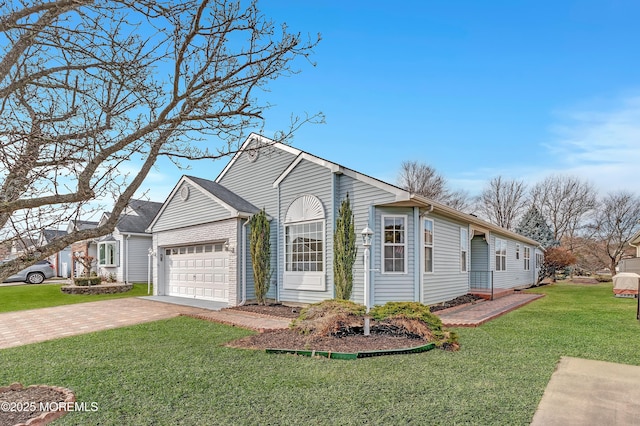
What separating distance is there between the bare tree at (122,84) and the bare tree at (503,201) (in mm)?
39869

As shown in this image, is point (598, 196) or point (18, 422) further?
point (598, 196)

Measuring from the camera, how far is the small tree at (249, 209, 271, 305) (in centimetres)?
1216

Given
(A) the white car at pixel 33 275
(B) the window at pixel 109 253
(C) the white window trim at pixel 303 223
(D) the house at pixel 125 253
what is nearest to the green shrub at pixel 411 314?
(C) the white window trim at pixel 303 223

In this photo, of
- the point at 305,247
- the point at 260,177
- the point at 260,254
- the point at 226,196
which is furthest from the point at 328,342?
the point at 226,196

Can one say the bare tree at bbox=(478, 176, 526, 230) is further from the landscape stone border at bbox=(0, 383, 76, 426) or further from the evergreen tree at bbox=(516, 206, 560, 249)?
the landscape stone border at bbox=(0, 383, 76, 426)

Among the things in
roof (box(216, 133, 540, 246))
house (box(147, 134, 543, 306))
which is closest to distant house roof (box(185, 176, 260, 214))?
house (box(147, 134, 543, 306))

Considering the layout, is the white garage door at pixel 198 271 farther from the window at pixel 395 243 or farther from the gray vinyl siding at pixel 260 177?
the window at pixel 395 243

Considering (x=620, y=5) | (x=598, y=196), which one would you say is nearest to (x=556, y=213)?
(x=598, y=196)

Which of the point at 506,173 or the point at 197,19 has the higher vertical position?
the point at 506,173

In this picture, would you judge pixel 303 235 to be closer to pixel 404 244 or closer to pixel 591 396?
pixel 404 244

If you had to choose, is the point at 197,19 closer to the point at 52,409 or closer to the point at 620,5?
the point at 52,409

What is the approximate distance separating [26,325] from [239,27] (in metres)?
9.77

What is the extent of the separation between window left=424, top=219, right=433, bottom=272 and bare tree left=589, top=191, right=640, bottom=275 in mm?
29425

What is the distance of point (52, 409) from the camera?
3.93 meters
